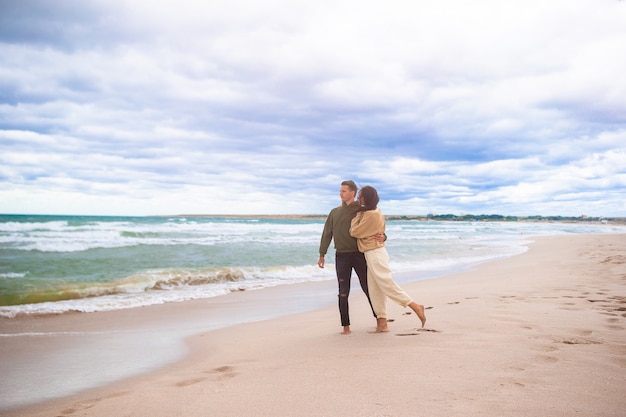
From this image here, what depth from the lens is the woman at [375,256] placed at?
534 centimetres

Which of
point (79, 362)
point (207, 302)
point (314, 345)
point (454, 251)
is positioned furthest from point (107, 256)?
point (454, 251)

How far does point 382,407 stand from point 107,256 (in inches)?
671

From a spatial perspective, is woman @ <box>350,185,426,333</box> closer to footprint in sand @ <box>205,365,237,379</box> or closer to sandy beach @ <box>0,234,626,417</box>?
sandy beach @ <box>0,234,626,417</box>

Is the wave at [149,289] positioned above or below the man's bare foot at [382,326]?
below

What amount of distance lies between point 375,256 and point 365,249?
0.16 meters

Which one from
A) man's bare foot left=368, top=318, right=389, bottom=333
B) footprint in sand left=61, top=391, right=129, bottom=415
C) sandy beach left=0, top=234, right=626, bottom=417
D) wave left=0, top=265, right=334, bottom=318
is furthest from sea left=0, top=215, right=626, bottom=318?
man's bare foot left=368, top=318, right=389, bottom=333

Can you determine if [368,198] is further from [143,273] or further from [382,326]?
[143,273]

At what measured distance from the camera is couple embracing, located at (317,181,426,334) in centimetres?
536

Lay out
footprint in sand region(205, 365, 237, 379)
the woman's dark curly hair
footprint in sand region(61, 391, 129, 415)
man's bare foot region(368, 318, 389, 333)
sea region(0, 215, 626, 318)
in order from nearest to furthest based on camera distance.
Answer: footprint in sand region(61, 391, 129, 415) < footprint in sand region(205, 365, 237, 379) < the woman's dark curly hair < man's bare foot region(368, 318, 389, 333) < sea region(0, 215, 626, 318)

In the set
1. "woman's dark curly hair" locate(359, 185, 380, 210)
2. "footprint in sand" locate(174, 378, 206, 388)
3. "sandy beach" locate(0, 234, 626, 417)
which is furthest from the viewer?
"woman's dark curly hair" locate(359, 185, 380, 210)

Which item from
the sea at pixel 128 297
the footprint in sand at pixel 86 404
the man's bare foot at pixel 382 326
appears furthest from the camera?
the man's bare foot at pixel 382 326

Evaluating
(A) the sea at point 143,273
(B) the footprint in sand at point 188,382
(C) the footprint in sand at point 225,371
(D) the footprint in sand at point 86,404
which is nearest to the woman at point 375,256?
(C) the footprint in sand at point 225,371

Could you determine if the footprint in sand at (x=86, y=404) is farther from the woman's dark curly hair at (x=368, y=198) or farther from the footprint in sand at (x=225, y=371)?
the woman's dark curly hair at (x=368, y=198)

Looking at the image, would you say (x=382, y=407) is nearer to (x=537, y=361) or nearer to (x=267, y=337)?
(x=537, y=361)
